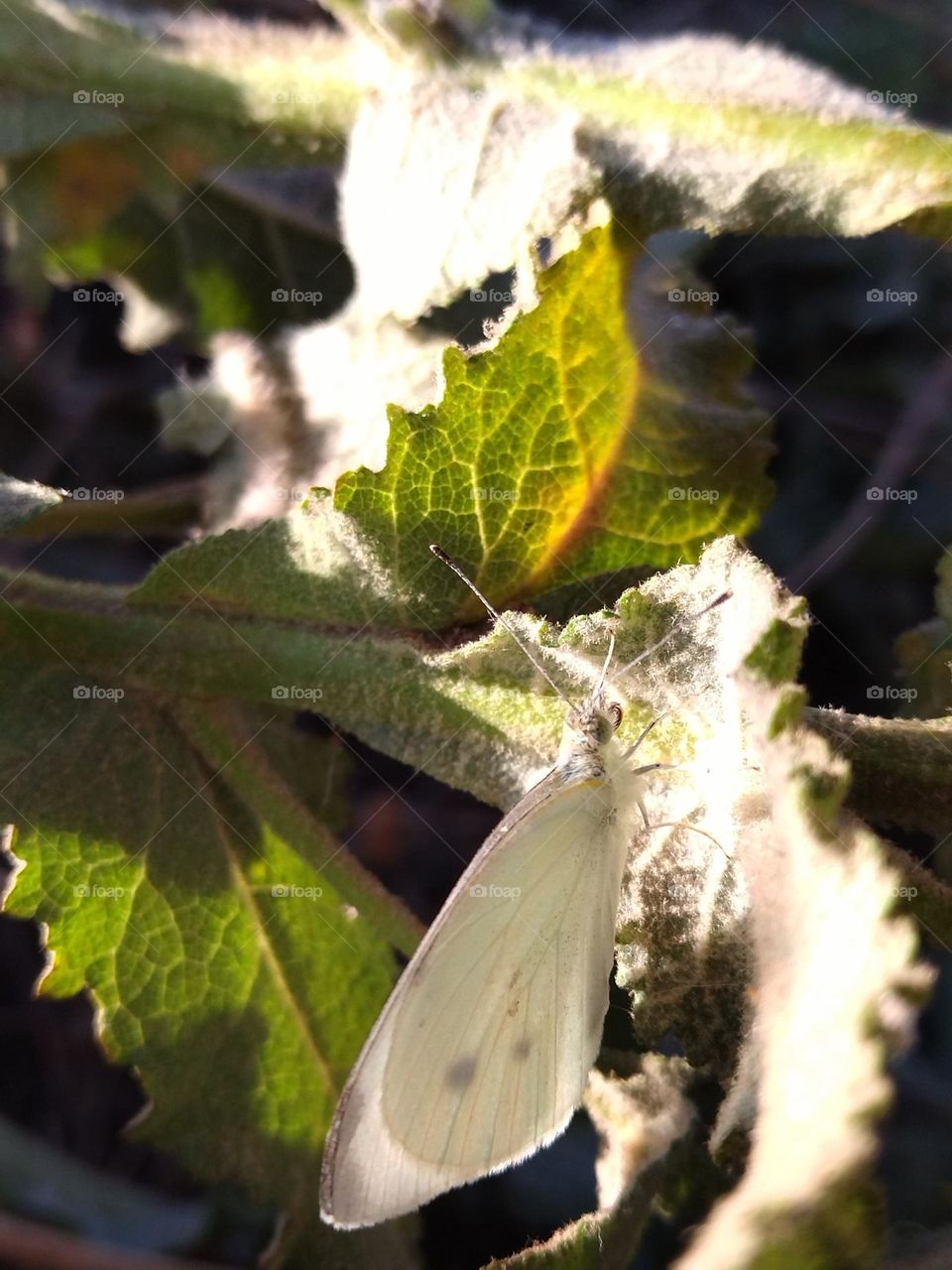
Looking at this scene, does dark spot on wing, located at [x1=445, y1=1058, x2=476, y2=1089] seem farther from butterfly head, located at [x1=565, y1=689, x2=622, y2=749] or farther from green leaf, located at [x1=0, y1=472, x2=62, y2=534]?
green leaf, located at [x1=0, y1=472, x2=62, y2=534]

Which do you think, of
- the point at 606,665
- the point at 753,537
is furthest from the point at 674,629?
the point at 753,537

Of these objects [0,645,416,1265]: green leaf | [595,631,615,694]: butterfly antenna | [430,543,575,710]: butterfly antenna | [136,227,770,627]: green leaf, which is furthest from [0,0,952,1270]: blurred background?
[595,631,615,694]: butterfly antenna

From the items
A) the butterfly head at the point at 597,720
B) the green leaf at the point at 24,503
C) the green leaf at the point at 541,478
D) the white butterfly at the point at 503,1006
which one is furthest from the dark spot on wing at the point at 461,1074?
the green leaf at the point at 24,503

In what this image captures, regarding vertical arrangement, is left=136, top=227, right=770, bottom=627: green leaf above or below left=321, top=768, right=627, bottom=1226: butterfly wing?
above

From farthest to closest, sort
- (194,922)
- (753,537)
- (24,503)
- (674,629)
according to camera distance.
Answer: (753,537), (194,922), (24,503), (674,629)

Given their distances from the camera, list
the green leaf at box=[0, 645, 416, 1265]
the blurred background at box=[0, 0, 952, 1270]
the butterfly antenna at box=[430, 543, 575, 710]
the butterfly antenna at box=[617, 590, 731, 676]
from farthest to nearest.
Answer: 1. the blurred background at box=[0, 0, 952, 1270]
2. the green leaf at box=[0, 645, 416, 1265]
3. the butterfly antenna at box=[430, 543, 575, 710]
4. the butterfly antenna at box=[617, 590, 731, 676]

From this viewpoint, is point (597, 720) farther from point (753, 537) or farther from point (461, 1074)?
point (753, 537)
